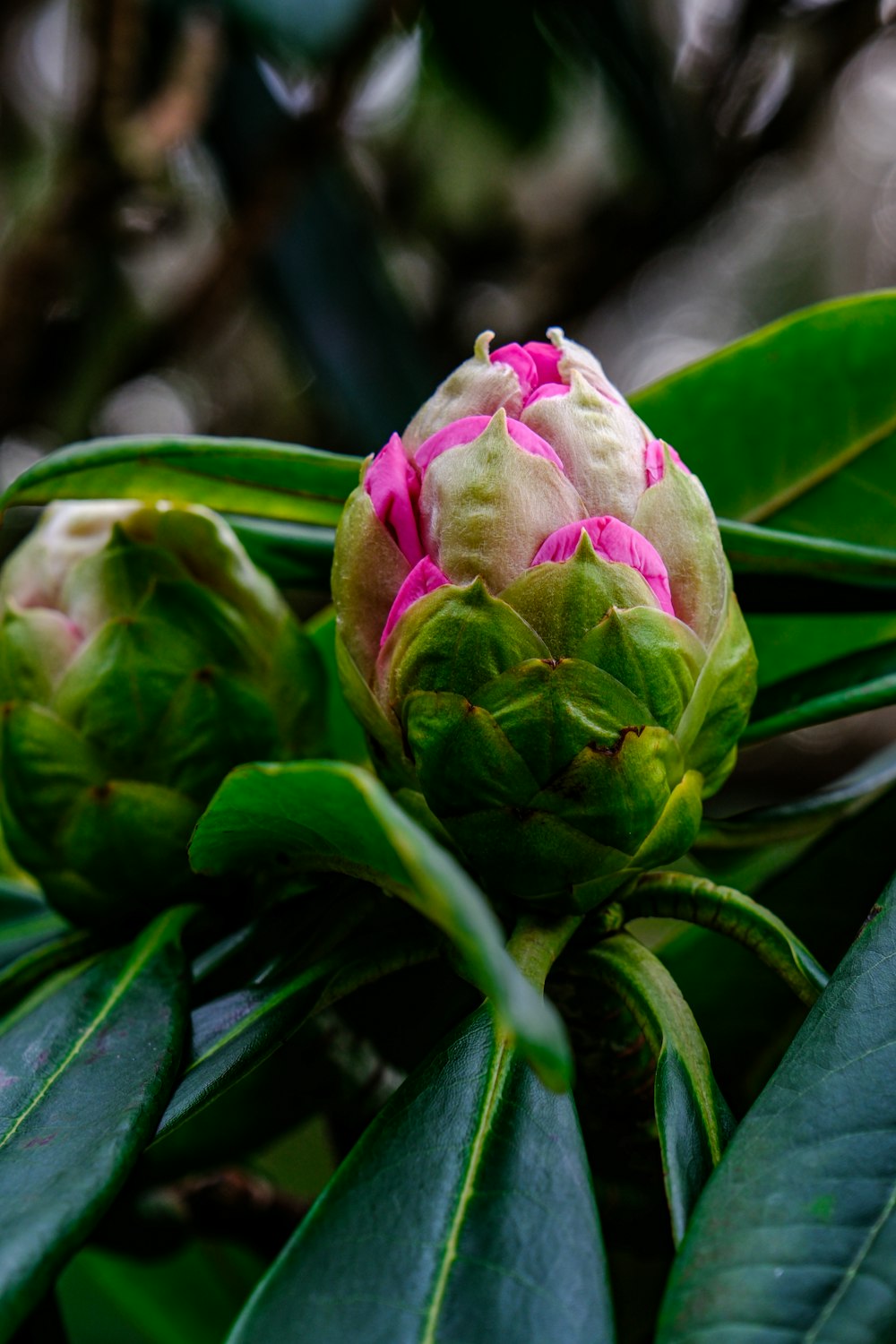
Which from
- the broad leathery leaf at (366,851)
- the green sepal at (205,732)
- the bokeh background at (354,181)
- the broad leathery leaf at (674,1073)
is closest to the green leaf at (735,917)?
the broad leathery leaf at (674,1073)

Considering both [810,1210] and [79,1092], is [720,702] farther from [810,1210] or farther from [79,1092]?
[79,1092]

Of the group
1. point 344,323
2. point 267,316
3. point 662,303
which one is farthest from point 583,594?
point 662,303

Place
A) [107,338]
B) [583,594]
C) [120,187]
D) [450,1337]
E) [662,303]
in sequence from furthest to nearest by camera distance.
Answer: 1. [662,303]
2. [107,338]
3. [120,187]
4. [583,594]
5. [450,1337]

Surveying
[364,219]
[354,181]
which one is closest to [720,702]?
[364,219]

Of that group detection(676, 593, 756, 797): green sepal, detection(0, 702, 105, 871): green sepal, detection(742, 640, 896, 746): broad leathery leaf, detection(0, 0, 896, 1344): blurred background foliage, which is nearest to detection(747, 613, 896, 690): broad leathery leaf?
detection(0, 0, 896, 1344): blurred background foliage

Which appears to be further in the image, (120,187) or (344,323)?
(344,323)

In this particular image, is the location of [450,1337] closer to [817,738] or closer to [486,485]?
[486,485]
